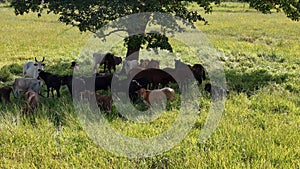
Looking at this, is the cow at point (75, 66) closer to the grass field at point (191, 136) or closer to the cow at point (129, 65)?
the cow at point (129, 65)

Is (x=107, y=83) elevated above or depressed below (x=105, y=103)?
above

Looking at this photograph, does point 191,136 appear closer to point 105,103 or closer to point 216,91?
point 105,103

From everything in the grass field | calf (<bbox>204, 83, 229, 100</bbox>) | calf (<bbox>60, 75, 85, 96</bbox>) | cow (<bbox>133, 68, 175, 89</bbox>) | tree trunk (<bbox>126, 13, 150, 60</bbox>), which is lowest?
the grass field

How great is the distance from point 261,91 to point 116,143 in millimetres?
4514

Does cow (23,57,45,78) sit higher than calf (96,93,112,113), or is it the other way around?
cow (23,57,45,78)

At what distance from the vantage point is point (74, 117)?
20.4ft

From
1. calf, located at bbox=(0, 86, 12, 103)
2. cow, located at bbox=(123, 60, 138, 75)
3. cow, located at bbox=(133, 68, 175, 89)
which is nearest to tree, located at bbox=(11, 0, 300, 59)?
cow, located at bbox=(133, 68, 175, 89)

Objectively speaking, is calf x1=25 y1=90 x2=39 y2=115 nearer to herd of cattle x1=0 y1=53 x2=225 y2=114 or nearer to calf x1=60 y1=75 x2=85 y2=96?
herd of cattle x1=0 y1=53 x2=225 y2=114

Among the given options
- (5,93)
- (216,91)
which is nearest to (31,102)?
(5,93)

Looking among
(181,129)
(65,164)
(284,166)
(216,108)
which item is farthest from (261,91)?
(65,164)

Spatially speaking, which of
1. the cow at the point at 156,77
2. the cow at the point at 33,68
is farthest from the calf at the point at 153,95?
the cow at the point at 33,68

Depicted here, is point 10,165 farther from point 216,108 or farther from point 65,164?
point 216,108

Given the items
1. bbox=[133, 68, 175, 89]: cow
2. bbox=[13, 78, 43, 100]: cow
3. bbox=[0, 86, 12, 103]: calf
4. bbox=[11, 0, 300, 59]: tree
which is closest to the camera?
bbox=[0, 86, 12, 103]: calf

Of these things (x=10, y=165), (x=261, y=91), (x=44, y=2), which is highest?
(x=44, y=2)
